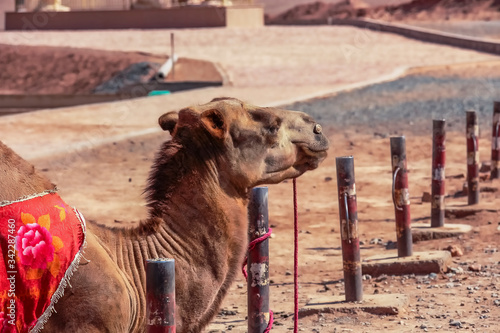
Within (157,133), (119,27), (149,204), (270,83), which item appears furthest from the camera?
(119,27)

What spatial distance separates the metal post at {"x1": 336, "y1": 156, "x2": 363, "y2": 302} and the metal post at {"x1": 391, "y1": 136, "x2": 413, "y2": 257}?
4.49 feet

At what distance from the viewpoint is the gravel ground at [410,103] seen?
69.6ft

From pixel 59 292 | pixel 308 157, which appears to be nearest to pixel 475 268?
pixel 308 157

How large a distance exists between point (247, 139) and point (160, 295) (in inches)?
44.6

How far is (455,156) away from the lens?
1703 centimetres

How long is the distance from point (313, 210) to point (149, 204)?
8531mm

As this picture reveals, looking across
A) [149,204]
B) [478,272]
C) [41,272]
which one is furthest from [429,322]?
[41,272]

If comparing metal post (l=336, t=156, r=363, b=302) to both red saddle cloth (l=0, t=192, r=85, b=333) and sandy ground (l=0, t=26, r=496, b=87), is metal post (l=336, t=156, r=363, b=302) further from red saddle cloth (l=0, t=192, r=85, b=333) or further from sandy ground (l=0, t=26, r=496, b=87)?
sandy ground (l=0, t=26, r=496, b=87)

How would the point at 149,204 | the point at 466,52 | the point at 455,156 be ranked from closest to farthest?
the point at 149,204
the point at 455,156
the point at 466,52

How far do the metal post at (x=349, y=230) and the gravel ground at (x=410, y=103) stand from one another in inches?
475

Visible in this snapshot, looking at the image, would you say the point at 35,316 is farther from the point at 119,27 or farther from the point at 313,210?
the point at 119,27

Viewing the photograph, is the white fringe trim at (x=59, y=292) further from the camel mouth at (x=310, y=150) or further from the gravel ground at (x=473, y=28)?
the gravel ground at (x=473, y=28)

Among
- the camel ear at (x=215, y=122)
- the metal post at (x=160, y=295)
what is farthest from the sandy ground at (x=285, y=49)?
the metal post at (x=160, y=295)

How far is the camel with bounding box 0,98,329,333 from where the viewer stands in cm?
435
